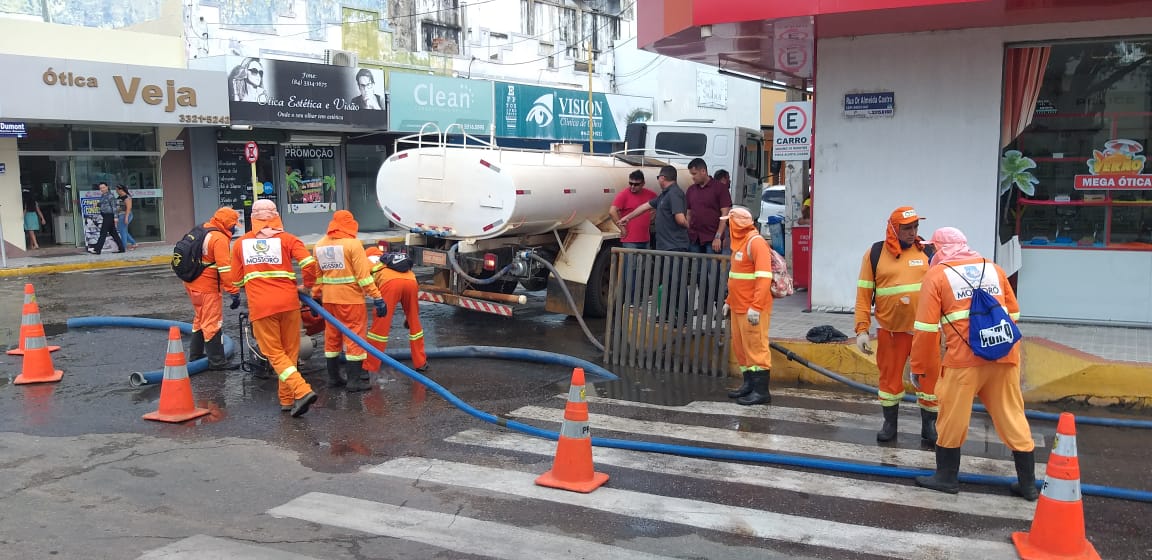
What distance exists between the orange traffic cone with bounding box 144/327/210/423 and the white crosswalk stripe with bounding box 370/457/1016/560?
86.6 inches

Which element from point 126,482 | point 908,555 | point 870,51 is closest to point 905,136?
point 870,51

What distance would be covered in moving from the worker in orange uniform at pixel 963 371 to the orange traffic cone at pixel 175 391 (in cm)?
548

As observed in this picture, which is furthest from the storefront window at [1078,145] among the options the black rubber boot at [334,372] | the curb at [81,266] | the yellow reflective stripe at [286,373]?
the curb at [81,266]

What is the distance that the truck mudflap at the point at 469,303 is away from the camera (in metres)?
11.0

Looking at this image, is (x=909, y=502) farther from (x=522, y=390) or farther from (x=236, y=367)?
(x=236, y=367)

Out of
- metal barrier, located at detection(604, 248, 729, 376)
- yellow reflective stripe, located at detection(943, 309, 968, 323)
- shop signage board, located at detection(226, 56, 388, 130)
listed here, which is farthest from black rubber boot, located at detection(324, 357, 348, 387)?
shop signage board, located at detection(226, 56, 388, 130)

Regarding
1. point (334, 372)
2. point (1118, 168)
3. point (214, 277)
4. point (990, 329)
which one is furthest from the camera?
point (1118, 168)

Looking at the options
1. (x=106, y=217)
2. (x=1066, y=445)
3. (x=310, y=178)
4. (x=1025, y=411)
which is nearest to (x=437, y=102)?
(x=310, y=178)

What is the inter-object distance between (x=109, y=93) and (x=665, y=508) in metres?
19.6

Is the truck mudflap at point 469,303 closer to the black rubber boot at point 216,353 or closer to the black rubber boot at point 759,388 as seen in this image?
the black rubber boot at point 216,353

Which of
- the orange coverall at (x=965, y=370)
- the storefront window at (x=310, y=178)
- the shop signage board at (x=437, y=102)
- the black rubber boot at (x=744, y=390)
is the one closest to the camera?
the orange coverall at (x=965, y=370)

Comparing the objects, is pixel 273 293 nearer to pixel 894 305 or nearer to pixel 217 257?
pixel 217 257

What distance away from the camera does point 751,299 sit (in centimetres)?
790

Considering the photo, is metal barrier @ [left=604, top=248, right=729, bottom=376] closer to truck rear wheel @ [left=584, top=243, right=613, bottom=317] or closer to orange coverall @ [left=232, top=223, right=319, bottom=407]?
truck rear wheel @ [left=584, top=243, right=613, bottom=317]
